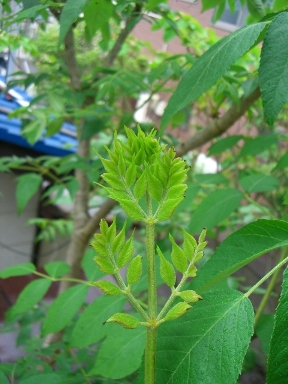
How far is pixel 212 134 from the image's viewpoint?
0.76m

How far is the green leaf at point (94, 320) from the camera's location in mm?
486

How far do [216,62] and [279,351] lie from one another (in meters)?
0.21

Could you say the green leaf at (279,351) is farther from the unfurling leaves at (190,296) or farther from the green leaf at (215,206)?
the green leaf at (215,206)

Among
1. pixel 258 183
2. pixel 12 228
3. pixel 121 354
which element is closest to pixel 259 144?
pixel 258 183

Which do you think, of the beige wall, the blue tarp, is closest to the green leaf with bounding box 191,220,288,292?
the blue tarp

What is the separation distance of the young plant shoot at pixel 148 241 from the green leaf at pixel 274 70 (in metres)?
0.11

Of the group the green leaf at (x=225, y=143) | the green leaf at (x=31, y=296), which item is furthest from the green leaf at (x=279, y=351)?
the green leaf at (x=225, y=143)

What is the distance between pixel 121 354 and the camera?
0.42 metres

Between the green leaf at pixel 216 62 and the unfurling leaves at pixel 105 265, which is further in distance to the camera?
the green leaf at pixel 216 62

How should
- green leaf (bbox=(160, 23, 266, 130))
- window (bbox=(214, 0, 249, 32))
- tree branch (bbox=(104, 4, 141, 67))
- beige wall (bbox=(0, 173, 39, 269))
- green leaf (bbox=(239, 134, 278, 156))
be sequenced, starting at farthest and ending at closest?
beige wall (bbox=(0, 173, 39, 269)) → window (bbox=(214, 0, 249, 32)) → tree branch (bbox=(104, 4, 141, 67)) → green leaf (bbox=(239, 134, 278, 156)) → green leaf (bbox=(160, 23, 266, 130))

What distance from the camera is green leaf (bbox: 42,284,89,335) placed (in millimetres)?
529

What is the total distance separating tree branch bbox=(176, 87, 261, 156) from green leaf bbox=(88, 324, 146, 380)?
39 centimetres

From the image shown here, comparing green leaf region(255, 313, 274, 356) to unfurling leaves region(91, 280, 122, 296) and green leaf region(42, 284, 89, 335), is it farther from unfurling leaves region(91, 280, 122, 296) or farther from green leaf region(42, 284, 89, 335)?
unfurling leaves region(91, 280, 122, 296)

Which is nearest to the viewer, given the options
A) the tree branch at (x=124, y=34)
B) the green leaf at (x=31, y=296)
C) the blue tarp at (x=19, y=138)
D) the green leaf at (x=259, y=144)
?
the green leaf at (x=31, y=296)
